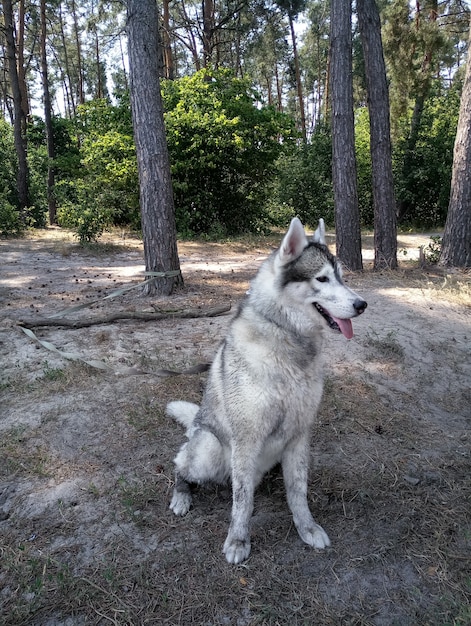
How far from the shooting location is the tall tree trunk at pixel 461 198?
27.0ft

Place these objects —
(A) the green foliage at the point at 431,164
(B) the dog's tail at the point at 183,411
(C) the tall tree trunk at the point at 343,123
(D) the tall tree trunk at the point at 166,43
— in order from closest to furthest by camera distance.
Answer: (B) the dog's tail at the point at 183,411 → (C) the tall tree trunk at the point at 343,123 → (A) the green foliage at the point at 431,164 → (D) the tall tree trunk at the point at 166,43

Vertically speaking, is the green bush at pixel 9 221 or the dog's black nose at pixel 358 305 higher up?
the green bush at pixel 9 221

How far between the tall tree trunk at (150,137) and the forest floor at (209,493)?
1.44 m

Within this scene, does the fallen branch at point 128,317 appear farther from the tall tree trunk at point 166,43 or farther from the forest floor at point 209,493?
the tall tree trunk at point 166,43

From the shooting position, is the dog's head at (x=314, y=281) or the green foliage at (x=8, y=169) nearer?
the dog's head at (x=314, y=281)

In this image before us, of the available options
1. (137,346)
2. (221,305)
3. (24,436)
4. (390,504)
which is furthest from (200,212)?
(390,504)

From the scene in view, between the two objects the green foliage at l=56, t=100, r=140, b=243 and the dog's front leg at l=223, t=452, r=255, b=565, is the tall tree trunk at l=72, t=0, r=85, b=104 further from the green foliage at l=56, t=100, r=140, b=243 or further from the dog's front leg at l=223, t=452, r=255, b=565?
the dog's front leg at l=223, t=452, r=255, b=565

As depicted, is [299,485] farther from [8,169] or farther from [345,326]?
[8,169]

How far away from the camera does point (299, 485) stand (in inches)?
108

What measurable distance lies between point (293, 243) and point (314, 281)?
9.4 inches

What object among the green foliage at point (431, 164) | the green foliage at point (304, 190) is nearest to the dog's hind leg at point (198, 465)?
the green foliage at point (304, 190)

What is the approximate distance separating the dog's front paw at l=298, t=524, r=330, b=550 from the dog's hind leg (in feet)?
1.88

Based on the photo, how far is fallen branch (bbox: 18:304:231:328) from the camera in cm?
589

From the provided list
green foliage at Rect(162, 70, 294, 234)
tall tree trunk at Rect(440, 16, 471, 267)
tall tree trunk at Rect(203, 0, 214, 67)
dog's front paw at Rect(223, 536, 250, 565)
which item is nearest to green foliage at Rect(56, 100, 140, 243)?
green foliage at Rect(162, 70, 294, 234)
